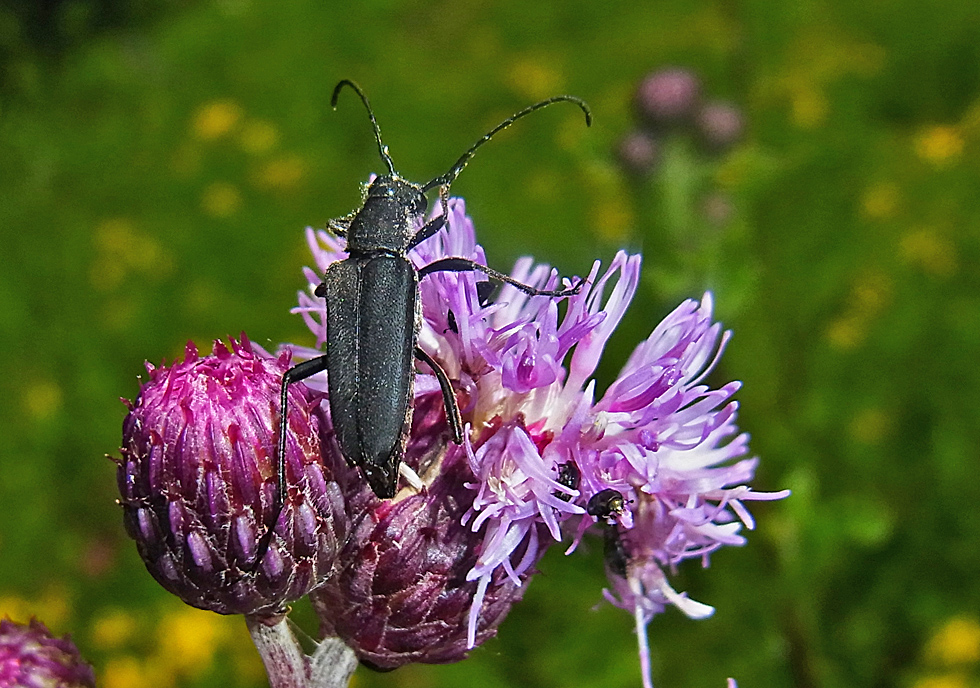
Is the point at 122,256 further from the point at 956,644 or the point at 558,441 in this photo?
the point at 558,441

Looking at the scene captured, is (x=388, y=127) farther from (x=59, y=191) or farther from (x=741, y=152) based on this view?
(x=741, y=152)

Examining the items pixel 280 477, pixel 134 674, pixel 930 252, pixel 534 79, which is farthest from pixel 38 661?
pixel 534 79

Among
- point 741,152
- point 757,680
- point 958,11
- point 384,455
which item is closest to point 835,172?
point 741,152

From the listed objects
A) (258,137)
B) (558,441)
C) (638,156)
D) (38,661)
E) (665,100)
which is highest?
(258,137)

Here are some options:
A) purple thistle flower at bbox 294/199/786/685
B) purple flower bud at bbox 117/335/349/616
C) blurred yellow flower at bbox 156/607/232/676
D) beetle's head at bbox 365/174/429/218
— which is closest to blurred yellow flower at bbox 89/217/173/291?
blurred yellow flower at bbox 156/607/232/676

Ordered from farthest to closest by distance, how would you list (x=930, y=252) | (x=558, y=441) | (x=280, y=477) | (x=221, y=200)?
1. (x=221, y=200)
2. (x=930, y=252)
3. (x=558, y=441)
4. (x=280, y=477)

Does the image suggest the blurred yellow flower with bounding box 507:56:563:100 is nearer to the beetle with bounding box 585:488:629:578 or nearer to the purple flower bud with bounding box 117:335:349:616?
the beetle with bounding box 585:488:629:578
